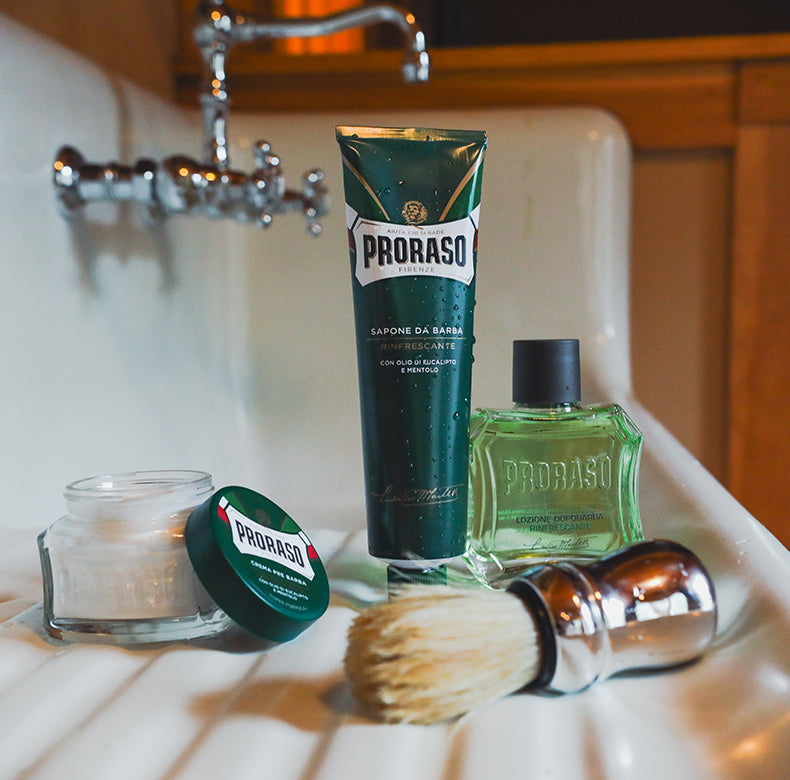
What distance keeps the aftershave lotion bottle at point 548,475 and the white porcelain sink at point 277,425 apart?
0.04 m

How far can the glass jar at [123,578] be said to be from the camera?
31 cm

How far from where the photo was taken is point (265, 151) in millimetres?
670

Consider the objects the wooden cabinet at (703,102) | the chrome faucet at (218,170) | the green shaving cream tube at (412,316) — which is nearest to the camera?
the green shaving cream tube at (412,316)

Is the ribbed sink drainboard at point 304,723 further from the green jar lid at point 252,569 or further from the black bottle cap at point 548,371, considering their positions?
the black bottle cap at point 548,371

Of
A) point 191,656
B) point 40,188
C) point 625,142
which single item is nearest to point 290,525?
point 191,656

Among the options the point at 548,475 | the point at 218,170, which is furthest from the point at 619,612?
the point at 218,170

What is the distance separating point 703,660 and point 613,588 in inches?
1.7

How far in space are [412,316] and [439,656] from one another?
148mm

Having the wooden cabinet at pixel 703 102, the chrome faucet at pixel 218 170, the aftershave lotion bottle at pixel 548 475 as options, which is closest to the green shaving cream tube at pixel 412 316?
the aftershave lotion bottle at pixel 548 475

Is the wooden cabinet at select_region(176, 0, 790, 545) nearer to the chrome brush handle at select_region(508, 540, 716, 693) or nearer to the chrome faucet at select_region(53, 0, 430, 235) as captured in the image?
the chrome faucet at select_region(53, 0, 430, 235)

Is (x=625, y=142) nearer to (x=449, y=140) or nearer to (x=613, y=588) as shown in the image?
(x=449, y=140)

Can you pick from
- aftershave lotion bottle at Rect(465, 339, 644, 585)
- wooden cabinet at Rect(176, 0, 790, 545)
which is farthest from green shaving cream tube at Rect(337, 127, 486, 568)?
wooden cabinet at Rect(176, 0, 790, 545)

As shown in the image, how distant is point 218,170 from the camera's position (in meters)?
0.65

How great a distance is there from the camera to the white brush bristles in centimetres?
25
